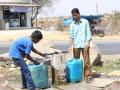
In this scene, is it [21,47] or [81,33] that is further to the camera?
[81,33]

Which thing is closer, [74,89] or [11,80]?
[74,89]

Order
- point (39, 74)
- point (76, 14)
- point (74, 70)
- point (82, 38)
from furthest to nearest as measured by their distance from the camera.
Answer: point (82, 38) < point (76, 14) < point (74, 70) < point (39, 74)

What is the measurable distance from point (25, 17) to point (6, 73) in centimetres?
4309

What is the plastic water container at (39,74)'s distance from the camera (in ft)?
31.3

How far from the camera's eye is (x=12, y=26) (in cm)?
5288

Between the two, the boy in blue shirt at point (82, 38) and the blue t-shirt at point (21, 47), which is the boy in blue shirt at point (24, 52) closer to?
the blue t-shirt at point (21, 47)

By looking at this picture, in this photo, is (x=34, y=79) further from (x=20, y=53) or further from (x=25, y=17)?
(x=25, y=17)

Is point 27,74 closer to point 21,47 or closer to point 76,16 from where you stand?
point 21,47

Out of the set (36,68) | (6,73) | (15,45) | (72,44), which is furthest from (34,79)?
(6,73)

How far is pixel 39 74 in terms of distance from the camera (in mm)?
9609

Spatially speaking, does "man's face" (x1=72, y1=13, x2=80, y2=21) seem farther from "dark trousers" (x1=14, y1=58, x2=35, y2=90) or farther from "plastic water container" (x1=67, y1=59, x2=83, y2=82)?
"dark trousers" (x1=14, y1=58, x2=35, y2=90)

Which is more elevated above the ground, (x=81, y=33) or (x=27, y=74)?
(x=81, y=33)

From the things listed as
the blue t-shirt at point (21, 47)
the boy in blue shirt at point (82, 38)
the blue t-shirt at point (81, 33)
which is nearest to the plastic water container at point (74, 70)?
the boy in blue shirt at point (82, 38)

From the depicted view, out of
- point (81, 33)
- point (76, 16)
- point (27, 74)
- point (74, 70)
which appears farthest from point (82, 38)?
point (27, 74)
